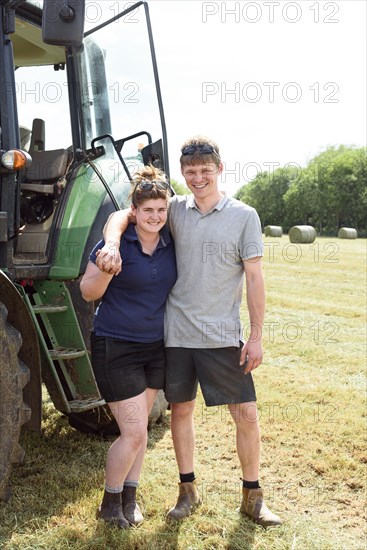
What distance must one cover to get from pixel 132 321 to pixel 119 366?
227 mm

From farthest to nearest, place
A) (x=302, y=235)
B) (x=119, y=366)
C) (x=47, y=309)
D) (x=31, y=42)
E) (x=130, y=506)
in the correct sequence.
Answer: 1. (x=302, y=235)
2. (x=31, y=42)
3. (x=47, y=309)
4. (x=130, y=506)
5. (x=119, y=366)

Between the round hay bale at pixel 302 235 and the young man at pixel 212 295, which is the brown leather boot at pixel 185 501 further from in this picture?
the round hay bale at pixel 302 235

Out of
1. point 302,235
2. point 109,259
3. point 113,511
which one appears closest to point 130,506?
point 113,511

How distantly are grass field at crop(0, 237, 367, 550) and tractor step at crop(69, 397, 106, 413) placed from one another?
42cm

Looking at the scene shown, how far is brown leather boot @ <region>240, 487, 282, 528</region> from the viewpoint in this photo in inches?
136

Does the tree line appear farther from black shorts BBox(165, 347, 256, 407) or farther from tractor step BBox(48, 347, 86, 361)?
black shorts BBox(165, 347, 256, 407)

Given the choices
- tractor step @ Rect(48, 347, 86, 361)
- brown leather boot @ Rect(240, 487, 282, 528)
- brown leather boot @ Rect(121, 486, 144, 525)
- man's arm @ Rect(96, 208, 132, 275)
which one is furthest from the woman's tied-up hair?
brown leather boot @ Rect(240, 487, 282, 528)

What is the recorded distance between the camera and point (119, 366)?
3.28m

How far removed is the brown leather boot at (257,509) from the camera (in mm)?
3443

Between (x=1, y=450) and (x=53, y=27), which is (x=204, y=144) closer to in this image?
(x=53, y=27)

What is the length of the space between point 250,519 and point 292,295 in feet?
28.5

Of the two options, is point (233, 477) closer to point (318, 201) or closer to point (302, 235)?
point (302, 235)

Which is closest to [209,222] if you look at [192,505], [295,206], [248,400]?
[248,400]

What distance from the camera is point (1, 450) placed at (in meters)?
3.36
